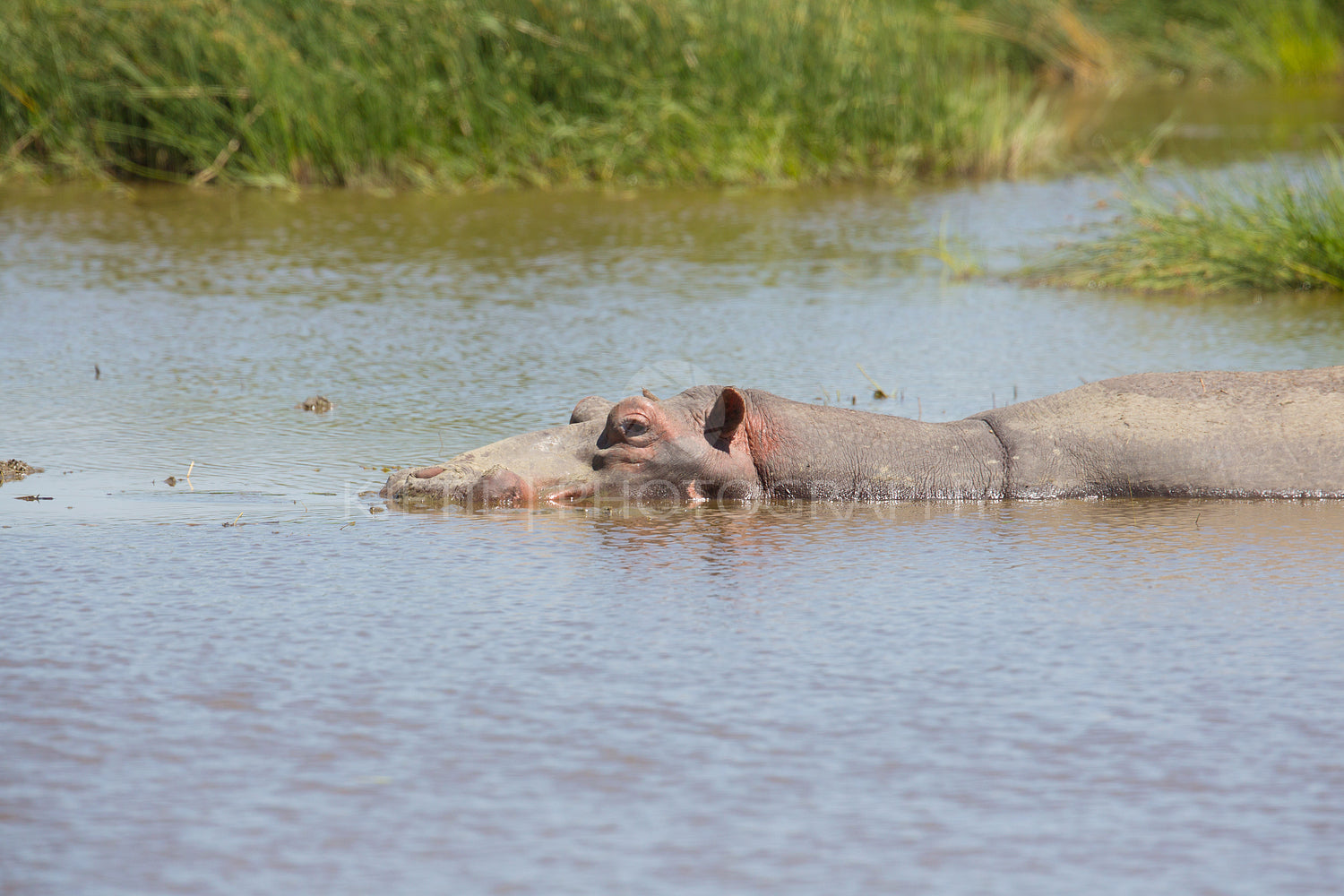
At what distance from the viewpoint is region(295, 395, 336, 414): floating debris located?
6102mm

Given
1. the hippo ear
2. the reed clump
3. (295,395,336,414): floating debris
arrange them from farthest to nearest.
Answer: the reed clump < (295,395,336,414): floating debris < the hippo ear

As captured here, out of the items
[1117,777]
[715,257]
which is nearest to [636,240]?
[715,257]

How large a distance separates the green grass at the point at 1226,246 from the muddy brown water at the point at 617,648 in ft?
2.16

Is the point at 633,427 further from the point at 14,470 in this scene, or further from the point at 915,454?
the point at 14,470

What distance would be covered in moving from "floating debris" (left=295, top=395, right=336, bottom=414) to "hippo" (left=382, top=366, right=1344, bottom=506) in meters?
1.18

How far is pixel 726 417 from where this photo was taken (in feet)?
16.0

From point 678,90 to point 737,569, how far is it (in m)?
7.58

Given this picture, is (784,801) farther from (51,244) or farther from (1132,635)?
(51,244)

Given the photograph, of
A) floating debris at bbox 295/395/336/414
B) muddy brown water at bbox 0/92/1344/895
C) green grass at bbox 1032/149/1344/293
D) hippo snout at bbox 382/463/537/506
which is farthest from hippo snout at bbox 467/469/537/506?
green grass at bbox 1032/149/1344/293

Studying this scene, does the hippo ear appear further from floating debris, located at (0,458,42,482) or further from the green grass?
the green grass

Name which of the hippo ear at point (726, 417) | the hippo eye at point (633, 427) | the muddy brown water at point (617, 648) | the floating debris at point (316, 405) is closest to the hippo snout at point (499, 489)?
the muddy brown water at point (617, 648)

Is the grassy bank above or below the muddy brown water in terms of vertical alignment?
above

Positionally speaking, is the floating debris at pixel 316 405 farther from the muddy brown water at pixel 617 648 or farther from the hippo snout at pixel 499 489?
the hippo snout at pixel 499 489

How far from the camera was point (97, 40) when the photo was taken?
11555 mm
